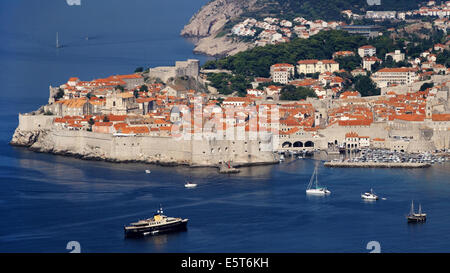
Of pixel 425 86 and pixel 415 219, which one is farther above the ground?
pixel 425 86

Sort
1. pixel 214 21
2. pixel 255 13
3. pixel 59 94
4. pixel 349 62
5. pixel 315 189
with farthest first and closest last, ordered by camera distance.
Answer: pixel 214 21, pixel 255 13, pixel 349 62, pixel 59 94, pixel 315 189

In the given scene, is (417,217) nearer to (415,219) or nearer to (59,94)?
(415,219)

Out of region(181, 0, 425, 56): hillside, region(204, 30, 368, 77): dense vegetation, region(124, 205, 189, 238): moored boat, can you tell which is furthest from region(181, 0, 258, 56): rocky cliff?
region(124, 205, 189, 238): moored boat

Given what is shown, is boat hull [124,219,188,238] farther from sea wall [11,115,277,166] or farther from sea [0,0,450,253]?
sea wall [11,115,277,166]

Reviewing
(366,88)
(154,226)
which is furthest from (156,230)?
(366,88)

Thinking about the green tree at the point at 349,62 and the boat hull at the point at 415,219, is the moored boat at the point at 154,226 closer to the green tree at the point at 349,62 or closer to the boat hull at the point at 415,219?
the boat hull at the point at 415,219
